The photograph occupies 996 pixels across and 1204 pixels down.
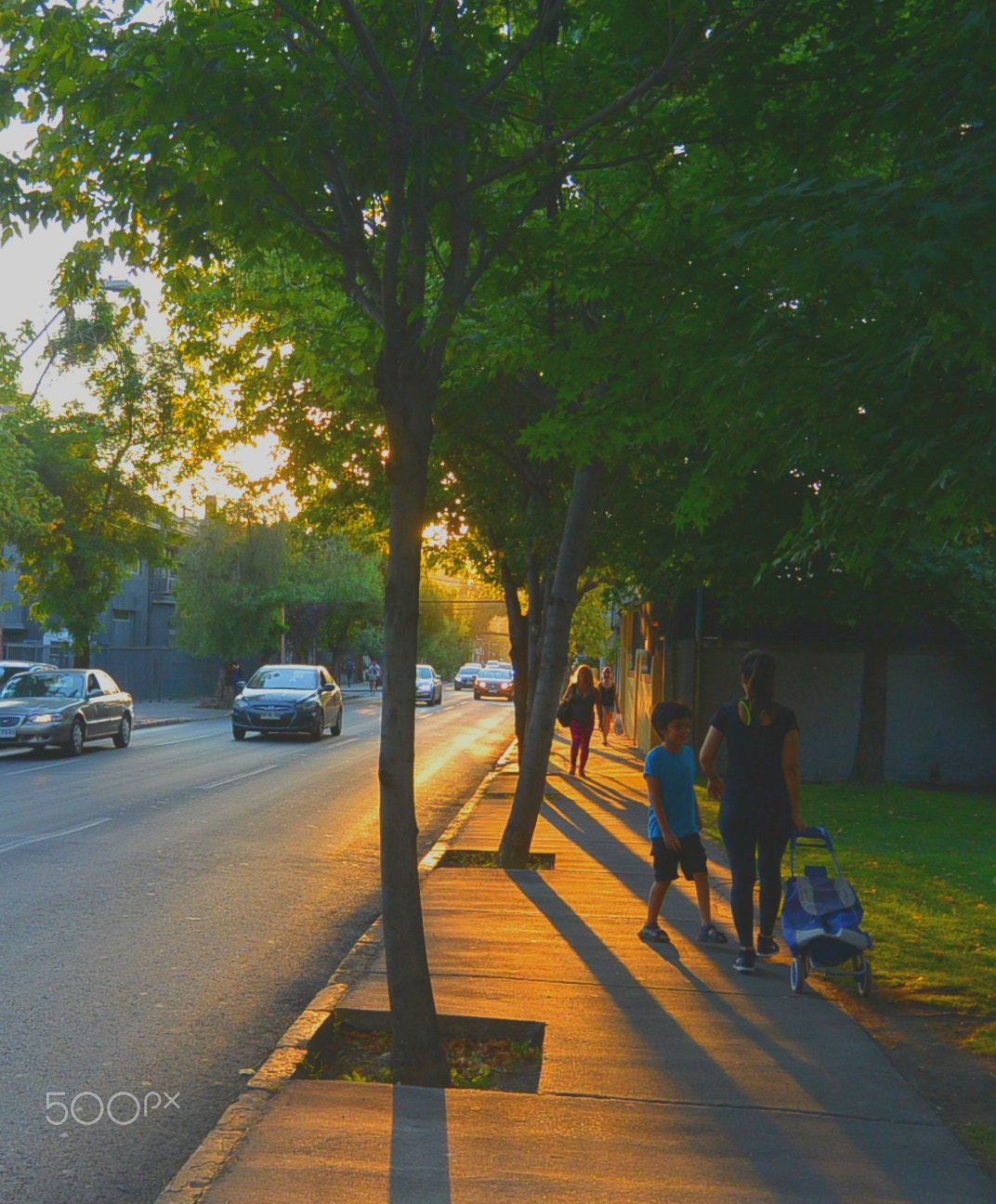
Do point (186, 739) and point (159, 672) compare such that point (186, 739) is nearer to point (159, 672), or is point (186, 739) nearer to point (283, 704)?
point (283, 704)

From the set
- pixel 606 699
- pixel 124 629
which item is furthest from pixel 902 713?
pixel 124 629

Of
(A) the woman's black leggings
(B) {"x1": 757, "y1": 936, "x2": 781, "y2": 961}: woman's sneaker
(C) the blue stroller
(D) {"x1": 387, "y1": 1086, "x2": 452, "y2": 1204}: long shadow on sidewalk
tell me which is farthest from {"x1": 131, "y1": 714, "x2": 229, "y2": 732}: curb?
(D) {"x1": 387, "y1": 1086, "x2": 452, "y2": 1204}: long shadow on sidewalk

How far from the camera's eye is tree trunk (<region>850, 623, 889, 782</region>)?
70.8 feet

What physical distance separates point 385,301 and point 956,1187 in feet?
13.7

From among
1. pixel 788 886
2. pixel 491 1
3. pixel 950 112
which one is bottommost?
pixel 788 886

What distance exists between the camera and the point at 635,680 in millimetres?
33906

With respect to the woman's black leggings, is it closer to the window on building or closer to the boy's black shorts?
the boy's black shorts

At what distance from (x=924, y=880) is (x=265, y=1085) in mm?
8041

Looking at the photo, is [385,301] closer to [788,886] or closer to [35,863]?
[788,886]

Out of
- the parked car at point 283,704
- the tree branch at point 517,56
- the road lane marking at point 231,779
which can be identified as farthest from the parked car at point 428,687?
the tree branch at point 517,56

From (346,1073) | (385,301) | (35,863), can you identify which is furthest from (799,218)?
(35,863)

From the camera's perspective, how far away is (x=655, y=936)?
8.34 m

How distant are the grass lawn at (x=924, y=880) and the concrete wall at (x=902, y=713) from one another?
1.74 m

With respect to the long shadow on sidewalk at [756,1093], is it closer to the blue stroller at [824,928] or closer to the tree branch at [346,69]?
the blue stroller at [824,928]
